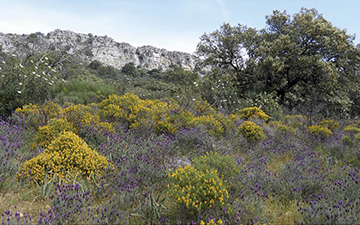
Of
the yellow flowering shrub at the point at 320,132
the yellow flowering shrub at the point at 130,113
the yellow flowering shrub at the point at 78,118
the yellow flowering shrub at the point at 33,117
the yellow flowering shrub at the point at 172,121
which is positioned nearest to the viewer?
the yellow flowering shrub at the point at 78,118

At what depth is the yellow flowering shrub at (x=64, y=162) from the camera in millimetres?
3366

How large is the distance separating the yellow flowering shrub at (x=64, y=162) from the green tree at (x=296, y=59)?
1198 centimetres

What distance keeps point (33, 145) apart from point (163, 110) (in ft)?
10.8

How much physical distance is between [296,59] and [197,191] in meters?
14.4

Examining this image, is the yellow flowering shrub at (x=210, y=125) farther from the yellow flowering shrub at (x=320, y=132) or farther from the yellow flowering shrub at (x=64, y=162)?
the yellow flowering shrub at (x=320, y=132)

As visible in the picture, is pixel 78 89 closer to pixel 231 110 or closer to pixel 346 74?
pixel 231 110

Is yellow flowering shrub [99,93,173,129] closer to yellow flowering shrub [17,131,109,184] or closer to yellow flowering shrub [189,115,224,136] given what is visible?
yellow flowering shrub [189,115,224,136]

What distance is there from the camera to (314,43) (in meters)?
15.0

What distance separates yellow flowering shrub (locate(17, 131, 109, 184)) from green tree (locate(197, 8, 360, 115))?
11983mm

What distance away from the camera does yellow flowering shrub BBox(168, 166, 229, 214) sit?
2.58 m

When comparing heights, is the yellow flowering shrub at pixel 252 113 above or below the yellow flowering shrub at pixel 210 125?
above

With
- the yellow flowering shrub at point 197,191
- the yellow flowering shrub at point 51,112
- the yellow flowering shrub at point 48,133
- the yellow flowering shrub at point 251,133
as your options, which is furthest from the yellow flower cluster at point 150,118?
the yellow flowering shrub at point 197,191

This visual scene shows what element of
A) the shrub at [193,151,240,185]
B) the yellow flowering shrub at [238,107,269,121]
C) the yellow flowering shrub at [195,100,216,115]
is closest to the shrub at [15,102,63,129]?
the shrub at [193,151,240,185]

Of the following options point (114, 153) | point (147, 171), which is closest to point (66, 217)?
point (147, 171)
